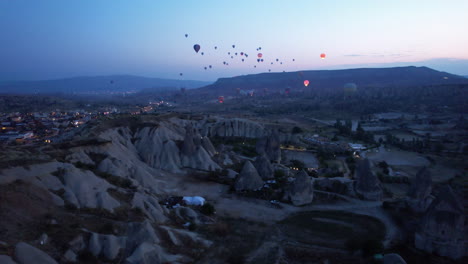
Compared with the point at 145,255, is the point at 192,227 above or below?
below

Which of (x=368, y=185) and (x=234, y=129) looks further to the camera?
(x=234, y=129)

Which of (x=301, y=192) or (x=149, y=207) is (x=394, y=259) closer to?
(x=301, y=192)

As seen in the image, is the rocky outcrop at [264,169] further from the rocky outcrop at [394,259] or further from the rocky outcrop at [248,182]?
the rocky outcrop at [394,259]

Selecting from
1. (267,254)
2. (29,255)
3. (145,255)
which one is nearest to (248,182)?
(267,254)

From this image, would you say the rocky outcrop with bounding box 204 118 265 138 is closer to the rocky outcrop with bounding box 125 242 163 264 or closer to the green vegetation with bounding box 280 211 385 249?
the green vegetation with bounding box 280 211 385 249

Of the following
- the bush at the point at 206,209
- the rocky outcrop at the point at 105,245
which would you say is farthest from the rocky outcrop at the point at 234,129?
the rocky outcrop at the point at 105,245

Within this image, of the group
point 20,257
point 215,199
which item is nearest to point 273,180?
point 215,199
